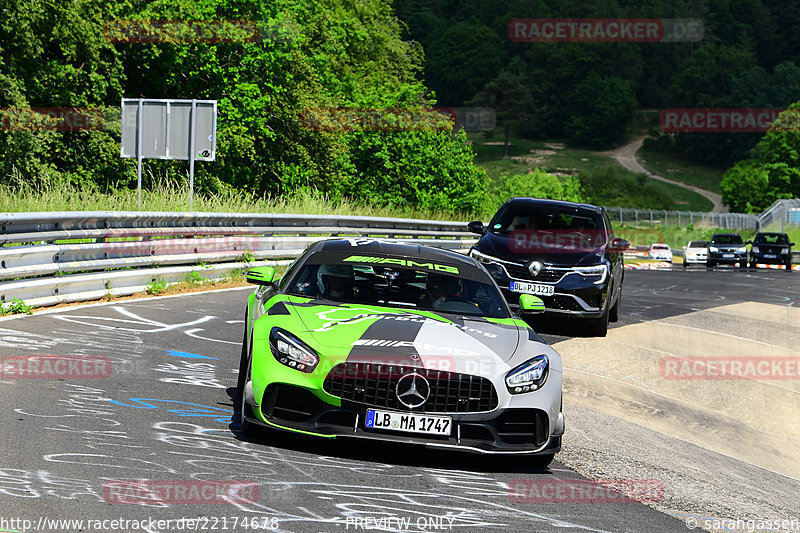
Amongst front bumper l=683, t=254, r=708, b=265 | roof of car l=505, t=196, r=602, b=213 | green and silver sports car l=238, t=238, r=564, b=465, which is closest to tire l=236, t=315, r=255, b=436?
green and silver sports car l=238, t=238, r=564, b=465

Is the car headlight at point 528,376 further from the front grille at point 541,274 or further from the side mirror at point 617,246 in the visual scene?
the side mirror at point 617,246

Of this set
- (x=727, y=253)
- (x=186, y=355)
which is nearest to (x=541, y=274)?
(x=186, y=355)

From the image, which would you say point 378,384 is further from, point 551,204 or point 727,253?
point 727,253

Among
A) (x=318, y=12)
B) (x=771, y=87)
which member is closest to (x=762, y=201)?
(x=771, y=87)

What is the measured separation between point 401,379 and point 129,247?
9230mm

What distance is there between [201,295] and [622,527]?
1113cm

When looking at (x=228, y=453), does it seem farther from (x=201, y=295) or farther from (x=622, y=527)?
(x=201, y=295)

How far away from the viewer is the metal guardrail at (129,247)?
11.8 meters

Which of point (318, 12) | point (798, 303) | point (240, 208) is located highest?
point (318, 12)

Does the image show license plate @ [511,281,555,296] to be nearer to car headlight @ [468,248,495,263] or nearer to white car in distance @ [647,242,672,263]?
car headlight @ [468,248,495,263]

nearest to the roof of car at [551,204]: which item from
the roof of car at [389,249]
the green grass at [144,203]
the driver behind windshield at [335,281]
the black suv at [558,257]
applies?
the black suv at [558,257]

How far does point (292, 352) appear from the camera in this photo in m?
6.34

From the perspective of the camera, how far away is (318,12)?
164ft

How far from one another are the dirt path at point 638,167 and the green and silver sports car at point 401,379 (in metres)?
129
